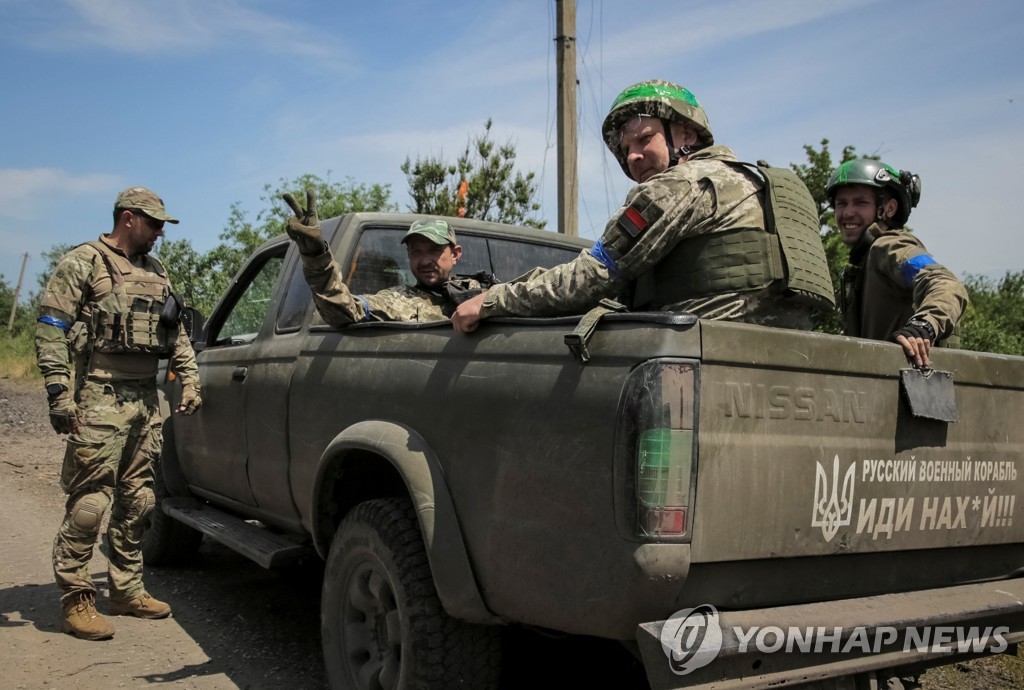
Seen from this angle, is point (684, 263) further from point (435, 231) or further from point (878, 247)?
point (435, 231)

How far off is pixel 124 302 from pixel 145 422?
648 millimetres

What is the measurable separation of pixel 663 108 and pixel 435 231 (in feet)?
4.85

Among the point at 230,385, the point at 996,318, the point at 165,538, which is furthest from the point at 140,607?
the point at 996,318

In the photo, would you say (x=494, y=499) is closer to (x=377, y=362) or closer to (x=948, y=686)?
(x=377, y=362)

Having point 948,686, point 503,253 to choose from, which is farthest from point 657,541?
point 503,253

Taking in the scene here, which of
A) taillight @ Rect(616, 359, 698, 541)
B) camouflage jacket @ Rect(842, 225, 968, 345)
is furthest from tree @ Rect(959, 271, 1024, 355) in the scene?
taillight @ Rect(616, 359, 698, 541)

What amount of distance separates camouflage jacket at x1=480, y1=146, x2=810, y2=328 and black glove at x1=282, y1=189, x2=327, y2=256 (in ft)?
3.23

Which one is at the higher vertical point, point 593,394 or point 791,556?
point 593,394

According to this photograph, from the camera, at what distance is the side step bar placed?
3584 millimetres

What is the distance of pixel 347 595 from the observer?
3039 millimetres

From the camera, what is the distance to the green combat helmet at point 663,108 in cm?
284

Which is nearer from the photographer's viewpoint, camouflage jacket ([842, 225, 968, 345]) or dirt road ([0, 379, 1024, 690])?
camouflage jacket ([842, 225, 968, 345])

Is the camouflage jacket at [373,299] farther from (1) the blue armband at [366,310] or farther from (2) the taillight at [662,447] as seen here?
(2) the taillight at [662,447]

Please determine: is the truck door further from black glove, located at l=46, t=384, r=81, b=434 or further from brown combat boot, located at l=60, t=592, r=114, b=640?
brown combat boot, located at l=60, t=592, r=114, b=640
